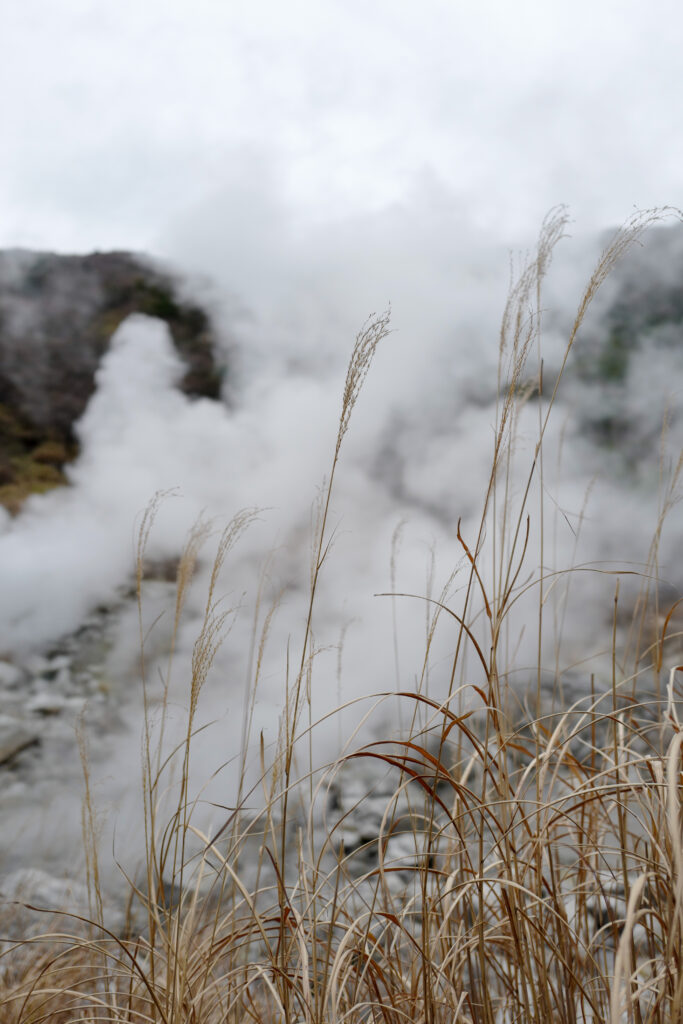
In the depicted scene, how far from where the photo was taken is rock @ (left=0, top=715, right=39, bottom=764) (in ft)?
10.0

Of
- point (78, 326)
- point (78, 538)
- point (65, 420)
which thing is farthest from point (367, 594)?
point (78, 326)

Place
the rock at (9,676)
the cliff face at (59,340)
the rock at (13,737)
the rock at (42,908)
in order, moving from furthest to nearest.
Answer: the cliff face at (59,340) → the rock at (9,676) → the rock at (13,737) → the rock at (42,908)

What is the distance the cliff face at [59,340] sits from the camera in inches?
259

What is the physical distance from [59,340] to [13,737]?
587 cm

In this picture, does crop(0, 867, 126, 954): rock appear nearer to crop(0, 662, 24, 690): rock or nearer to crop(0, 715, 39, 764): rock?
crop(0, 715, 39, 764): rock

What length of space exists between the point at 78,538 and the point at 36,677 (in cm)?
154

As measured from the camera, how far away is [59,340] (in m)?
7.73

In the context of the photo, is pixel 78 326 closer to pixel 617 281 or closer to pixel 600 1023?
pixel 617 281

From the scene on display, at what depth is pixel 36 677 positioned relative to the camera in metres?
3.73

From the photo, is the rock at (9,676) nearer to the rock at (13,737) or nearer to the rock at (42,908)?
the rock at (13,737)

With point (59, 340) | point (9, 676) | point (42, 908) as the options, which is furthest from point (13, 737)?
point (59, 340)

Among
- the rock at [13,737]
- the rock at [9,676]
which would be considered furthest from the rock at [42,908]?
the rock at [9,676]

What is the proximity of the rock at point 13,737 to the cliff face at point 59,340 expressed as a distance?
9.01ft

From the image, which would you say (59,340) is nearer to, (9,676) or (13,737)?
(9,676)
